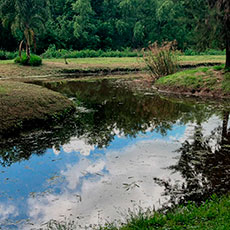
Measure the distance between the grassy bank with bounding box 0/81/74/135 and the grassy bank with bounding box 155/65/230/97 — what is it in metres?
7.46

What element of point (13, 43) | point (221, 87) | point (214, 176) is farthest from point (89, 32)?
point (214, 176)

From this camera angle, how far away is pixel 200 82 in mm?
18156

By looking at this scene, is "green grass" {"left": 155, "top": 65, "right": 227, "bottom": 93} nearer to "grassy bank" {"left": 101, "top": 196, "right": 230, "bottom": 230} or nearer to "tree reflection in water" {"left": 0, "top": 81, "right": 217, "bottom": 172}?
"tree reflection in water" {"left": 0, "top": 81, "right": 217, "bottom": 172}

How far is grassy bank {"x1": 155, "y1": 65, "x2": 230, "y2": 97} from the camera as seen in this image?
16891 mm

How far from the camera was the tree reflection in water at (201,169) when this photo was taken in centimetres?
584

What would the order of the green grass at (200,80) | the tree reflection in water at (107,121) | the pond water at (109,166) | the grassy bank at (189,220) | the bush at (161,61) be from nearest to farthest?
the grassy bank at (189,220)
the pond water at (109,166)
the tree reflection in water at (107,121)
the green grass at (200,80)
the bush at (161,61)

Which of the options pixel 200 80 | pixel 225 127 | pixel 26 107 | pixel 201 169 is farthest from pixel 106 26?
pixel 201 169

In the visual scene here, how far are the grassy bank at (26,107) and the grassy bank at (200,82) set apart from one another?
7461 millimetres

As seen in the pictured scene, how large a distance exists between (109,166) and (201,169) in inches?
79.1

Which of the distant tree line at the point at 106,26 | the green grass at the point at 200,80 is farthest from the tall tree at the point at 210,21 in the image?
the distant tree line at the point at 106,26

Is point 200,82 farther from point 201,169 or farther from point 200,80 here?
point 201,169

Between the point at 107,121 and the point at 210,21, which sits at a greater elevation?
the point at 210,21

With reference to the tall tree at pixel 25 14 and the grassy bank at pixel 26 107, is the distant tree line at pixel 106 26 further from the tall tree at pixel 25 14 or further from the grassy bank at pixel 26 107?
the grassy bank at pixel 26 107

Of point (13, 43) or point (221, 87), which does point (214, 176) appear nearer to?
point (221, 87)
